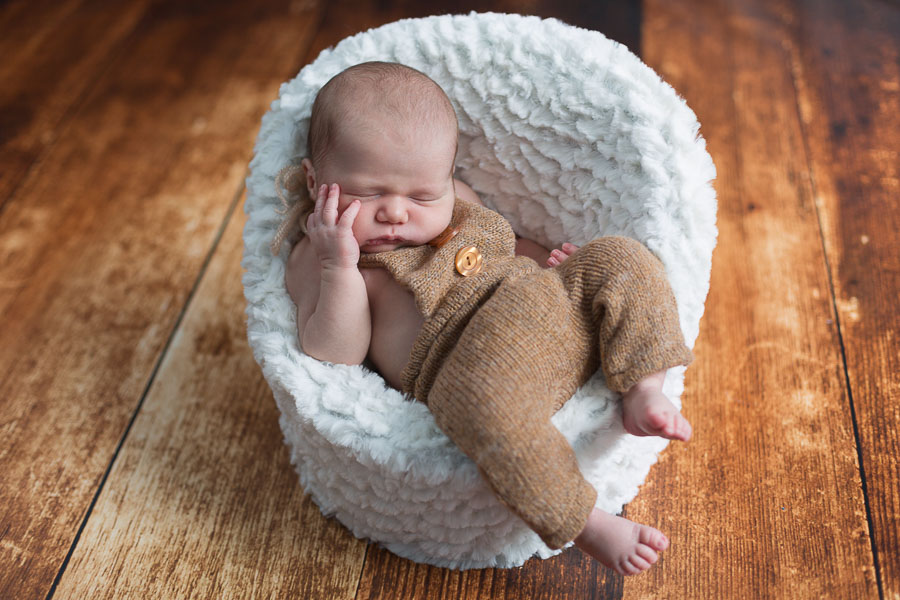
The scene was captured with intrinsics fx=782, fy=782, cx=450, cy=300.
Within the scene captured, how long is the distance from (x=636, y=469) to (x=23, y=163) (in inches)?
51.9

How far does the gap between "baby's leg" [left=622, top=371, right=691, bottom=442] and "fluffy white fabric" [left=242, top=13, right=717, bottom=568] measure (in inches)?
0.8

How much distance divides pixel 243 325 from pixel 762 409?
797 mm

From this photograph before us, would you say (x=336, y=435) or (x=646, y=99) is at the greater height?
(x=646, y=99)

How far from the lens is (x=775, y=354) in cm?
118

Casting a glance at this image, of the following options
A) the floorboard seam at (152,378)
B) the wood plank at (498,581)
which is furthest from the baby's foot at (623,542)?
the floorboard seam at (152,378)

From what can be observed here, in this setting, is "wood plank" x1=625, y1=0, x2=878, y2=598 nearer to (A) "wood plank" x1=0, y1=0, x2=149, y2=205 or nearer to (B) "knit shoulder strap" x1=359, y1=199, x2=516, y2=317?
(B) "knit shoulder strap" x1=359, y1=199, x2=516, y2=317

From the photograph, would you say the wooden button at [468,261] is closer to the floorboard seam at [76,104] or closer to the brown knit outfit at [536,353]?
the brown knit outfit at [536,353]

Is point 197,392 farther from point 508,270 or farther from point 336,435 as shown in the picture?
point 508,270

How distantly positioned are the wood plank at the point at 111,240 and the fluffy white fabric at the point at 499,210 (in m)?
0.33

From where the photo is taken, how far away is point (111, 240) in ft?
4.59

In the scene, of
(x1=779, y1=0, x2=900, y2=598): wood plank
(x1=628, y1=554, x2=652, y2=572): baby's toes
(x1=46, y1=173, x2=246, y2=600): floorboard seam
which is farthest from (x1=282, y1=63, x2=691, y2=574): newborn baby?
(x1=779, y1=0, x2=900, y2=598): wood plank

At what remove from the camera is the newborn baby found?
760 millimetres

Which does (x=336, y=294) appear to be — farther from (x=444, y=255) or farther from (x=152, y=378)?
(x=152, y=378)

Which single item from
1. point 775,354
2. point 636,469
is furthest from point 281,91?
point 775,354
